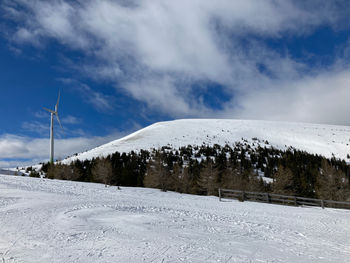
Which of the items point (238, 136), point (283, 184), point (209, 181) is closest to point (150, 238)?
point (209, 181)

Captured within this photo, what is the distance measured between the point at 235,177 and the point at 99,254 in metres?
46.3

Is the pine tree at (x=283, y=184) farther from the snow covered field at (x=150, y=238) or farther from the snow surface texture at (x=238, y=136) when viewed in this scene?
the snow surface texture at (x=238, y=136)

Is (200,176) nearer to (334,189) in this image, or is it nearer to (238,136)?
(334,189)

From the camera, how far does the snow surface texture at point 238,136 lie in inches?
3664

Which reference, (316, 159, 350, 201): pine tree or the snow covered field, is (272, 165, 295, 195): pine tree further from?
the snow covered field

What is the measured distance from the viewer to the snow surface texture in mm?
93062

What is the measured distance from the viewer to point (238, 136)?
109 metres

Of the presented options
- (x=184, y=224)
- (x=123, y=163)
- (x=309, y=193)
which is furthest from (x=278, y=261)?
(x=123, y=163)

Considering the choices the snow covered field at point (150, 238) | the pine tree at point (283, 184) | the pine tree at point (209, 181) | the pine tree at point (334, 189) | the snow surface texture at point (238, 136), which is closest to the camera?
the snow covered field at point (150, 238)

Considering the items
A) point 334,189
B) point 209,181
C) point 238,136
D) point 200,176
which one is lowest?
Result: point 334,189

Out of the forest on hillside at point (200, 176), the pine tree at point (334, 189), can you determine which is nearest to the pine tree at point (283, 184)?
the forest on hillside at point (200, 176)

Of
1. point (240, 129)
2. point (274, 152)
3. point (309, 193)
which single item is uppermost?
point (240, 129)

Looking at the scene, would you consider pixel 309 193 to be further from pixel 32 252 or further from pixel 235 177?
pixel 32 252

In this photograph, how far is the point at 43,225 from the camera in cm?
938
